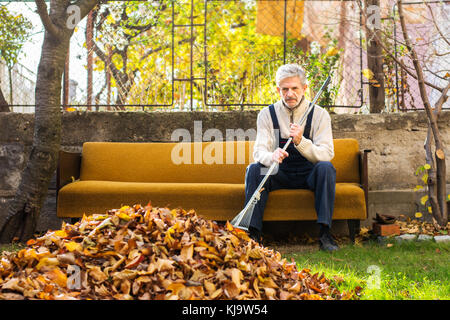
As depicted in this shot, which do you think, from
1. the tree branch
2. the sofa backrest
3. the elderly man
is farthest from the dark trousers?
the tree branch

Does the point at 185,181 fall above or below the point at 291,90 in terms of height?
below

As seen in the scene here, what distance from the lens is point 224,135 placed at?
4457mm

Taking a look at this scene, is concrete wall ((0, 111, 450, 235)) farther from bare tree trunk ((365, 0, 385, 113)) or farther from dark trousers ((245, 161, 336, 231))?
dark trousers ((245, 161, 336, 231))

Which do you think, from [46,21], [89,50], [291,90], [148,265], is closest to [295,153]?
[291,90]

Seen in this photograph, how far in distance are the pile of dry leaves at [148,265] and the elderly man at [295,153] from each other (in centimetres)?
129

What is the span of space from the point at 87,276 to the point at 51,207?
111 inches

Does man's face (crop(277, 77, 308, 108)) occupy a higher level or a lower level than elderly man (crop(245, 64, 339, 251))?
higher

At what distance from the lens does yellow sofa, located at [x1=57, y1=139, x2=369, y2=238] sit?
3.52 meters

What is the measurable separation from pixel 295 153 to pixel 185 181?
3.54 feet

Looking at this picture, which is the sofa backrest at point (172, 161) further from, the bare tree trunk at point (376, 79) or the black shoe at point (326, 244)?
the black shoe at point (326, 244)

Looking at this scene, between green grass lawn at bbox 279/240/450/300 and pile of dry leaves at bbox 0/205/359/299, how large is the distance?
242 millimetres

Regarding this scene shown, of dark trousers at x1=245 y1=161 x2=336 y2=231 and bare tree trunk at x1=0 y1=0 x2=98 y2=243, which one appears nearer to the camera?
dark trousers at x1=245 y1=161 x2=336 y2=231

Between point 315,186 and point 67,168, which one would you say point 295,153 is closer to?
point 315,186

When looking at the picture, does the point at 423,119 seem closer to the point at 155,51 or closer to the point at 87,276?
the point at 155,51
